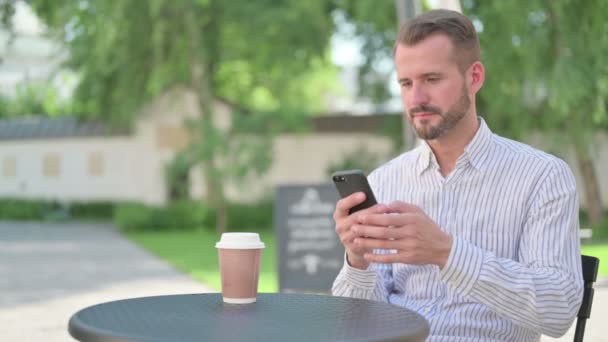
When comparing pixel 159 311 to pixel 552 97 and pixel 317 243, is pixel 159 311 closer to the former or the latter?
pixel 317 243

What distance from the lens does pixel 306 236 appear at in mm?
9477

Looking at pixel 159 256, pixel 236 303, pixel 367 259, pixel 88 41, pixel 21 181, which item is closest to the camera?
pixel 367 259

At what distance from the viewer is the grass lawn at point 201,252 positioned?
43.2ft

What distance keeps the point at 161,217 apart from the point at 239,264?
25.6m

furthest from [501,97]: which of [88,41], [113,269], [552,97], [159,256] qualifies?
[88,41]

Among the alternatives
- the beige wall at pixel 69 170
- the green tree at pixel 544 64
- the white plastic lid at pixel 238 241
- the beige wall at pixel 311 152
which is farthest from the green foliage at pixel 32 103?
the white plastic lid at pixel 238 241

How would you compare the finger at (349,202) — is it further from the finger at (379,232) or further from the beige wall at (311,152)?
the beige wall at (311,152)

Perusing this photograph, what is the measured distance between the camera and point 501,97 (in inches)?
784

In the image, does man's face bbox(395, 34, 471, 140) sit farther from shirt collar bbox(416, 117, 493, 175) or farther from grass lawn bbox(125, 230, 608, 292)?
grass lawn bbox(125, 230, 608, 292)

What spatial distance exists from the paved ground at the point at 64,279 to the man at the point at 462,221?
551 centimetres

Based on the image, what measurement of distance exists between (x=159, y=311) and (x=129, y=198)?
1226 inches

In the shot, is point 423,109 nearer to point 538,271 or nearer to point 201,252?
point 538,271

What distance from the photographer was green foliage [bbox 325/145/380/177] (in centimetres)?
3064

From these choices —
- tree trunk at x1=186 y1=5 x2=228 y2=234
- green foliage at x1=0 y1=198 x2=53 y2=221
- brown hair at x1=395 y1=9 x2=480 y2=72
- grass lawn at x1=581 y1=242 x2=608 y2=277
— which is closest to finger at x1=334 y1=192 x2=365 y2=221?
brown hair at x1=395 y1=9 x2=480 y2=72
